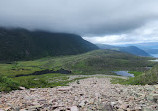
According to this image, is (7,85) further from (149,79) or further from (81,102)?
(149,79)

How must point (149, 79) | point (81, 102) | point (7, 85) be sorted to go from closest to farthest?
point (81, 102) < point (7, 85) < point (149, 79)

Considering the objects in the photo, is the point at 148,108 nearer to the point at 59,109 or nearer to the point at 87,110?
the point at 87,110

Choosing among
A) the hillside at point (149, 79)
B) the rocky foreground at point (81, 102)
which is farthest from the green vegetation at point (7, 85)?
the hillside at point (149, 79)

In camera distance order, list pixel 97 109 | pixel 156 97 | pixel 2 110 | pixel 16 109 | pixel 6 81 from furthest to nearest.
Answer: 1. pixel 6 81
2. pixel 156 97
3. pixel 97 109
4. pixel 16 109
5. pixel 2 110

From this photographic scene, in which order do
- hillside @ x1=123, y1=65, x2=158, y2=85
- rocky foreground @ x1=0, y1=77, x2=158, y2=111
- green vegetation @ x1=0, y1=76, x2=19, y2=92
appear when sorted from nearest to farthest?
1. rocky foreground @ x1=0, y1=77, x2=158, y2=111
2. green vegetation @ x1=0, y1=76, x2=19, y2=92
3. hillside @ x1=123, y1=65, x2=158, y2=85

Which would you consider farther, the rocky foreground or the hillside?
the hillside

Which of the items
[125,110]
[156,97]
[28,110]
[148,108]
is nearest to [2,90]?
[28,110]

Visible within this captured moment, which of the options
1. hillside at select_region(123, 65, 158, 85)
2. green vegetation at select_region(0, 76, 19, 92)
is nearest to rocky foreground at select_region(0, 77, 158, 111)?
green vegetation at select_region(0, 76, 19, 92)

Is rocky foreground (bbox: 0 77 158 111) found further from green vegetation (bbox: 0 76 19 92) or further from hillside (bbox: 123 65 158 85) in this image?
hillside (bbox: 123 65 158 85)

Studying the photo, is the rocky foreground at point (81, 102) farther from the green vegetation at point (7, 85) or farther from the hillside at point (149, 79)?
the hillside at point (149, 79)

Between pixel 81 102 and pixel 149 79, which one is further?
pixel 149 79

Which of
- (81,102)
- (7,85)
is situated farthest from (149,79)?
(7,85)
